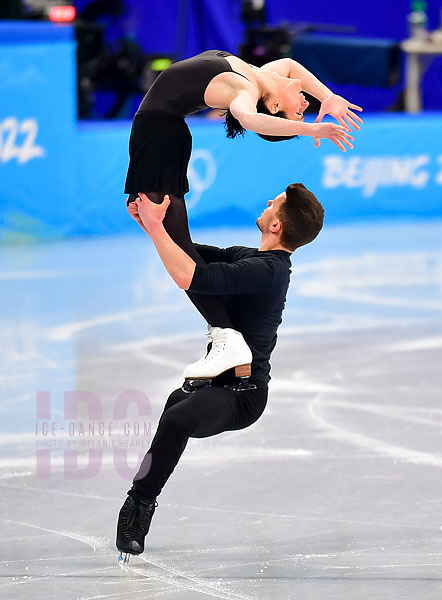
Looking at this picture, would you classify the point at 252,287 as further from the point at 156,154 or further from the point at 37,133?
the point at 37,133

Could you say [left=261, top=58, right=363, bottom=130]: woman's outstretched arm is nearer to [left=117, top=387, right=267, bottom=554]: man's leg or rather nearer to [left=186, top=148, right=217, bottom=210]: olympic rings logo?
[left=117, top=387, right=267, bottom=554]: man's leg

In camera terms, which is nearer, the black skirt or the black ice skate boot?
the black ice skate boot

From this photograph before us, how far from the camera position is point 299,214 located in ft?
14.4

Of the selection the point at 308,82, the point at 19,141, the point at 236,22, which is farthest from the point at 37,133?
the point at 308,82

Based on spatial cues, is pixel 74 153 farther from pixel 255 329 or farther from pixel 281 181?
pixel 255 329

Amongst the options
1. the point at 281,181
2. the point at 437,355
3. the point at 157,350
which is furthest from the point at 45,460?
the point at 281,181

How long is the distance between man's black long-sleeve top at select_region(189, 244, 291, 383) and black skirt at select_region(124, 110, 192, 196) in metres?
0.32

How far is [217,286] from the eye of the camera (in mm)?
4273

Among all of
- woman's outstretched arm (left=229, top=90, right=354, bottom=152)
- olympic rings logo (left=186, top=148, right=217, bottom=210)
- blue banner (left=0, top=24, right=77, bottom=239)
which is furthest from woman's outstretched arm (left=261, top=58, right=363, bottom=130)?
olympic rings logo (left=186, top=148, right=217, bottom=210)

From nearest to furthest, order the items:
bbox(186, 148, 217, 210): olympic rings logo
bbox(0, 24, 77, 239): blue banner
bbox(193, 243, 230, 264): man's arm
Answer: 1. bbox(193, 243, 230, 264): man's arm
2. bbox(0, 24, 77, 239): blue banner
3. bbox(186, 148, 217, 210): olympic rings logo

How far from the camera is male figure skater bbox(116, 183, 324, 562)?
4242 millimetres

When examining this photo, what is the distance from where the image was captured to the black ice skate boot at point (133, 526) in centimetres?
422

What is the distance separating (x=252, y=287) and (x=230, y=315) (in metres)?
0.29

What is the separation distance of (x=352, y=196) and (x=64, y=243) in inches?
167
